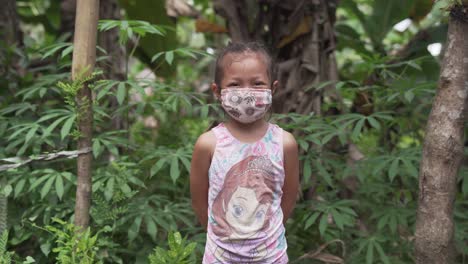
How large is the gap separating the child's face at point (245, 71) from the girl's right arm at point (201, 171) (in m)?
0.19

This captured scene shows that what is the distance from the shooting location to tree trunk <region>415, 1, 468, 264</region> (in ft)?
7.57

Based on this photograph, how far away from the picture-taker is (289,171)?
2141 mm

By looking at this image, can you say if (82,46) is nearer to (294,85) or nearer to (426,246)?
(426,246)

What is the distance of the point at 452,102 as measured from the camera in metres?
2.32

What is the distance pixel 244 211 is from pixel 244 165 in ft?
0.47

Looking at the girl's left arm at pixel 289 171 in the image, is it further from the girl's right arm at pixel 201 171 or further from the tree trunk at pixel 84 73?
the tree trunk at pixel 84 73

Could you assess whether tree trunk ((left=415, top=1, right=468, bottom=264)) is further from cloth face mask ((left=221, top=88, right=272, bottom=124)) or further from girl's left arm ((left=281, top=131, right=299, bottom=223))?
cloth face mask ((left=221, top=88, right=272, bottom=124))

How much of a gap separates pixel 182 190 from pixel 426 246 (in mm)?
Result: 1299

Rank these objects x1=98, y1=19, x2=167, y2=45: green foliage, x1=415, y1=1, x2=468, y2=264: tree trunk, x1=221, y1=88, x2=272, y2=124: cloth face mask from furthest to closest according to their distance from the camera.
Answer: x1=98, y1=19, x2=167, y2=45: green foliage < x1=415, y1=1, x2=468, y2=264: tree trunk < x1=221, y1=88, x2=272, y2=124: cloth face mask

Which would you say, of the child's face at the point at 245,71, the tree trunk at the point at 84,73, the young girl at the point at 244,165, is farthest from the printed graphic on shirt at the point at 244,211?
the tree trunk at the point at 84,73

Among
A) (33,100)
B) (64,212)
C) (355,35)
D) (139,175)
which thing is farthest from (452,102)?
(33,100)

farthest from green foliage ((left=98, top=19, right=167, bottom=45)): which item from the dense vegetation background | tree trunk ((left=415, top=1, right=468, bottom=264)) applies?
tree trunk ((left=415, top=1, right=468, bottom=264))

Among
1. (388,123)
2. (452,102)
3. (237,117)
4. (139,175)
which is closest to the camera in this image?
(237,117)

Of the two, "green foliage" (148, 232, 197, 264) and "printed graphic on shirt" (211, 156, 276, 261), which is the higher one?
"printed graphic on shirt" (211, 156, 276, 261)
